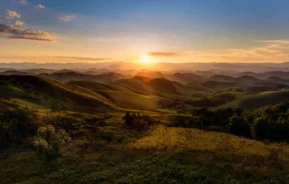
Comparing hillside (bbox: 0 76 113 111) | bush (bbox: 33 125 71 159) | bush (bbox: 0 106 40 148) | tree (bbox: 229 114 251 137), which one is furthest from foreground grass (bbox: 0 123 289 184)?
hillside (bbox: 0 76 113 111)

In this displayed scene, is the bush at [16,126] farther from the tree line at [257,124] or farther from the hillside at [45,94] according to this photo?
the tree line at [257,124]

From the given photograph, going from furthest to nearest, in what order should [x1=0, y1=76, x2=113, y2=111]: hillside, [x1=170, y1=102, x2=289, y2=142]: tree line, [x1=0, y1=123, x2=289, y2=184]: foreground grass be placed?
[x1=0, y1=76, x2=113, y2=111]: hillside, [x1=170, y1=102, x2=289, y2=142]: tree line, [x1=0, y1=123, x2=289, y2=184]: foreground grass

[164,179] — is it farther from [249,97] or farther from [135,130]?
[249,97]

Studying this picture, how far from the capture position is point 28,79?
80812 mm

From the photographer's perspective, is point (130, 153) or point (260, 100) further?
point (260, 100)

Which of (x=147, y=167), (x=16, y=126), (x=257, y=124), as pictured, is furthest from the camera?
(x=257, y=124)

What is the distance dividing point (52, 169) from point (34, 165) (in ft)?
7.14

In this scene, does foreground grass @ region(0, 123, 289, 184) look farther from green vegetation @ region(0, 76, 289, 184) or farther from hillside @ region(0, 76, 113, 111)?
hillside @ region(0, 76, 113, 111)

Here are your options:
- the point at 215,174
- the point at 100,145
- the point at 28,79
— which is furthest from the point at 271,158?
the point at 28,79

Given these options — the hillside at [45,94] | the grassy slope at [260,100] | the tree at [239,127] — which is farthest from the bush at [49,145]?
the grassy slope at [260,100]

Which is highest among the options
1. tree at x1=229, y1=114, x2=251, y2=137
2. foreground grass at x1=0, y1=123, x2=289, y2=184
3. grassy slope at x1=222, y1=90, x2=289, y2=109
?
foreground grass at x1=0, y1=123, x2=289, y2=184

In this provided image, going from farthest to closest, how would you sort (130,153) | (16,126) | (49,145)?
1. (16,126)
2. (49,145)
3. (130,153)

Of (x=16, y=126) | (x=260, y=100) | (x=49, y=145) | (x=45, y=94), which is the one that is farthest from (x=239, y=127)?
(x=260, y=100)

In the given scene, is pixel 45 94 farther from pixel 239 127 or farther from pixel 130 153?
pixel 130 153
